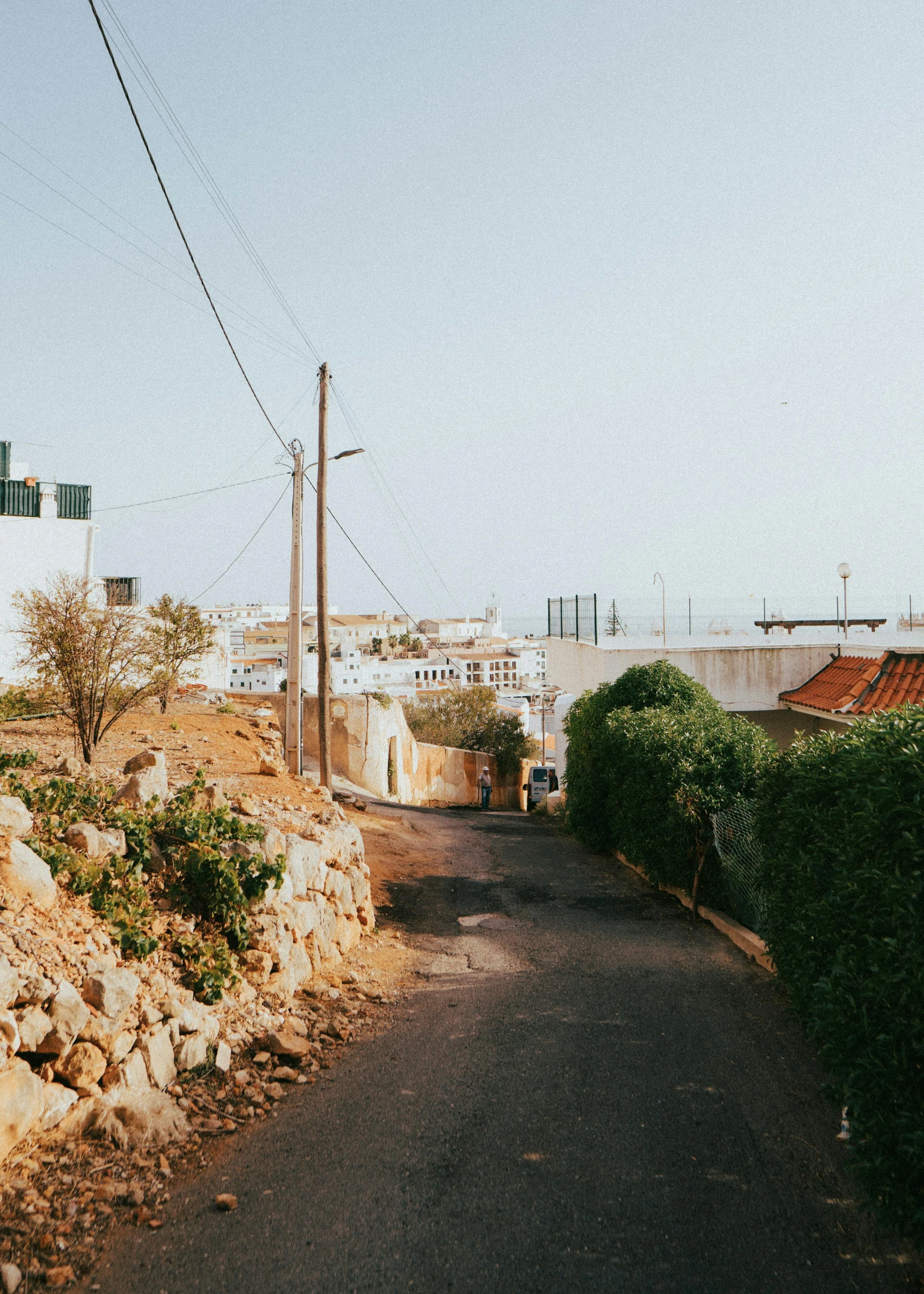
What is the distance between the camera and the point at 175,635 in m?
16.7

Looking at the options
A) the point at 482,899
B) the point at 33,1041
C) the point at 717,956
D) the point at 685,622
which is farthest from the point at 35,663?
the point at 685,622

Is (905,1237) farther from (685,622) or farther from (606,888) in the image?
(685,622)

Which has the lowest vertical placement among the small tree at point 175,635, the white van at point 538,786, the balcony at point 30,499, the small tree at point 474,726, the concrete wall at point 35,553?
the white van at point 538,786

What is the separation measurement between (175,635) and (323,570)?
319cm

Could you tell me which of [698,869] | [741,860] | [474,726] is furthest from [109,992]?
[474,726]

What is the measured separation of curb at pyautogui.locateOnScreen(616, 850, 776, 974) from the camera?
8.65m

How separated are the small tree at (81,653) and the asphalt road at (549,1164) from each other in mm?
6064

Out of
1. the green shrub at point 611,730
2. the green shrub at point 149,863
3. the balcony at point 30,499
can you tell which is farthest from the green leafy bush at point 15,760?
the balcony at point 30,499

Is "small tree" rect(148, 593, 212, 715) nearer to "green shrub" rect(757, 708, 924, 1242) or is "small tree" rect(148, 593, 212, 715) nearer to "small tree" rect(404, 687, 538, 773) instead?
"green shrub" rect(757, 708, 924, 1242)

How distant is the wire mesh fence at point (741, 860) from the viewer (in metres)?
9.23

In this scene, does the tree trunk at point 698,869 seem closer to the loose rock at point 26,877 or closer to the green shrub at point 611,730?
the green shrub at point 611,730

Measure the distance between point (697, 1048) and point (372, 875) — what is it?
7.03m

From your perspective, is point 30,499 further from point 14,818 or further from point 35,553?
point 14,818

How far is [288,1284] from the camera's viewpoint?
3775 mm
